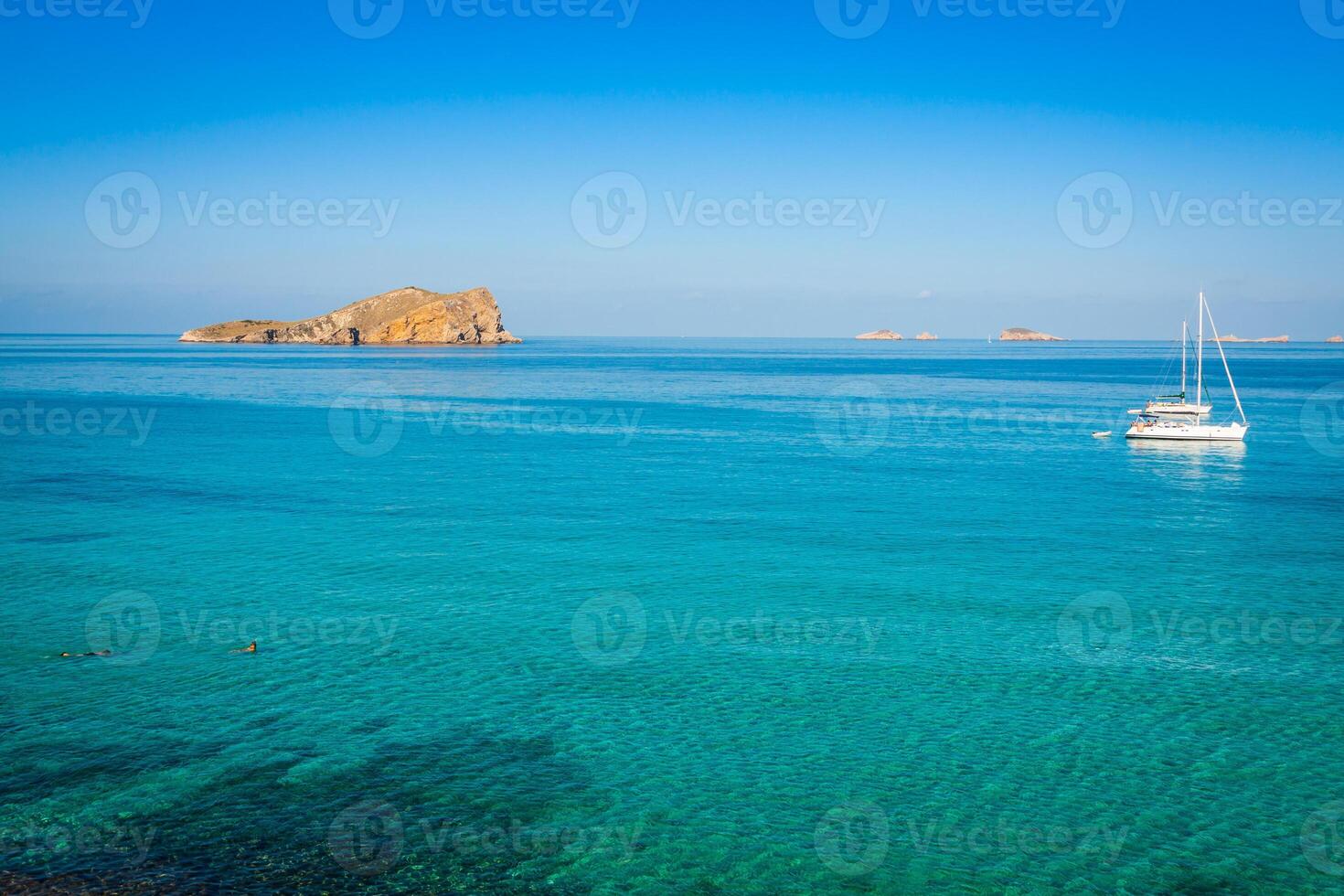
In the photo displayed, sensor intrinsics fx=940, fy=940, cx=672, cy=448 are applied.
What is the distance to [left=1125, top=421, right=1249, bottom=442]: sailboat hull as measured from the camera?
70938 millimetres

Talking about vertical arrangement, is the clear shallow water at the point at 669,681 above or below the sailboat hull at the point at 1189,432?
below

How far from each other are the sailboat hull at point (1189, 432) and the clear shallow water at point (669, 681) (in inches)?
716

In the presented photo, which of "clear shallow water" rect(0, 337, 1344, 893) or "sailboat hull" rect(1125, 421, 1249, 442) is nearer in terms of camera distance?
"clear shallow water" rect(0, 337, 1344, 893)

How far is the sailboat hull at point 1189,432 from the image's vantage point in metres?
70.9

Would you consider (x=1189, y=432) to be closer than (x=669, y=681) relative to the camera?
No

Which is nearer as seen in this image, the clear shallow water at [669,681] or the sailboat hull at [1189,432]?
the clear shallow water at [669,681]

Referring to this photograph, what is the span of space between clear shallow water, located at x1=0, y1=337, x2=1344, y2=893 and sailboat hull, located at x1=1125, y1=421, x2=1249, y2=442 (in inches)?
716

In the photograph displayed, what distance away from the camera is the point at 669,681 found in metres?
22.8

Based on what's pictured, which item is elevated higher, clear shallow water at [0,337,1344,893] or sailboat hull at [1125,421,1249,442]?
sailboat hull at [1125,421,1249,442]

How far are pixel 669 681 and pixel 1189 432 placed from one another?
62429 millimetres

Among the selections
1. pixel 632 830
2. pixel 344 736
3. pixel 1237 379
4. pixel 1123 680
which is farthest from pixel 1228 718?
pixel 1237 379

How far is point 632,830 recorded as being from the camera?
1590 cm

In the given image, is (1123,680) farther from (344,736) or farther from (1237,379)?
(1237,379)

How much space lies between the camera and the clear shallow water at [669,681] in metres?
15.2
